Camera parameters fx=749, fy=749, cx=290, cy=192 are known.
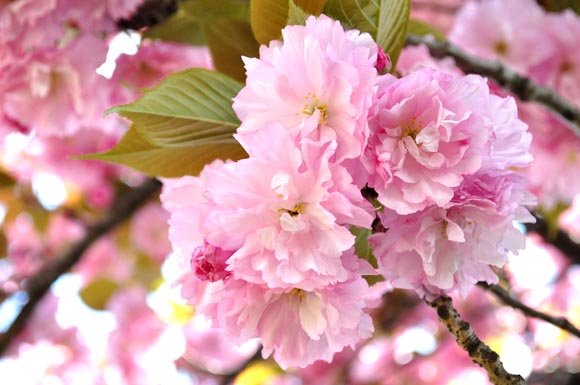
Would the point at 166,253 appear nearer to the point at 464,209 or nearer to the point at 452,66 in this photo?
the point at 452,66

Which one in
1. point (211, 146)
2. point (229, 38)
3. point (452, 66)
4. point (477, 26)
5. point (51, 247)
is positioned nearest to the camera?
point (211, 146)

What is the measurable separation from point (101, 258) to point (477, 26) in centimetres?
193

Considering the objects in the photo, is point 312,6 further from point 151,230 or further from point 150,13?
point 151,230

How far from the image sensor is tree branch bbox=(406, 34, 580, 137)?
1072mm

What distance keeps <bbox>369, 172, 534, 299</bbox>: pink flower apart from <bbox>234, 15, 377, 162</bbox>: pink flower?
9 cm

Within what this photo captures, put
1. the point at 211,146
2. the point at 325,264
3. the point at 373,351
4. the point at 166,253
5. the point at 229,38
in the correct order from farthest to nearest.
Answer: the point at 373,351
the point at 166,253
the point at 229,38
the point at 211,146
the point at 325,264

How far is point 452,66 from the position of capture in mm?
1070

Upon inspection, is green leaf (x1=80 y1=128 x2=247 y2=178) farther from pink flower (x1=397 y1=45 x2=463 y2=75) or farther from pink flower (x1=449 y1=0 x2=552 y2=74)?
pink flower (x1=449 y1=0 x2=552 y2=74)

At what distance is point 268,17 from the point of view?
2.32 ft

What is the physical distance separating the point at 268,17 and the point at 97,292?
6.06 ft

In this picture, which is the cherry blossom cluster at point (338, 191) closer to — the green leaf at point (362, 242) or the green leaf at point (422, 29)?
the green leaf at point (362, 242)

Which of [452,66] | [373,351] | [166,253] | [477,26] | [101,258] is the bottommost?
[373,351]

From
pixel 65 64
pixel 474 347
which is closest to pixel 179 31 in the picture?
pixel 65 64

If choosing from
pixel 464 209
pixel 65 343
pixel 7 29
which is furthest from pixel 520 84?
pixel 65 343
